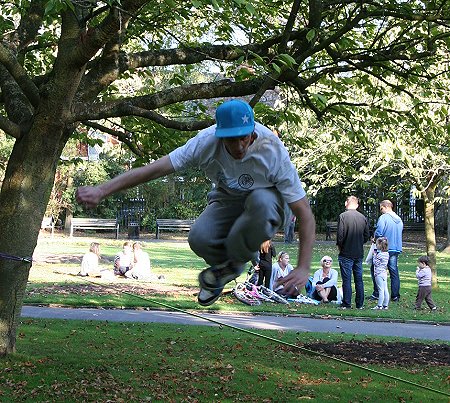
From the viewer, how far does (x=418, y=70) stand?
11.7 metres

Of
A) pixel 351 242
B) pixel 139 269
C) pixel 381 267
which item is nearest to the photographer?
pixel 351 242

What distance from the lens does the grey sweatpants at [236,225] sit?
19.7ft

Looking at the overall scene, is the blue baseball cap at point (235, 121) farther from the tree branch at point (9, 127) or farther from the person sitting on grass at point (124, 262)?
the person sitting on grass at point (124, 262)

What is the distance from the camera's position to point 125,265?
20391mm

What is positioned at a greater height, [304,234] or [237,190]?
[237,190]

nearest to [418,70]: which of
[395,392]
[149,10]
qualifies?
[149,10]

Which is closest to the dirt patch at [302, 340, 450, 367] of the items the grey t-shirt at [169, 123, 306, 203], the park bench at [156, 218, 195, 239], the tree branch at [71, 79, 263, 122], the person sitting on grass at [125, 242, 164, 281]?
the tree branch at [71, 79, 263, 122]

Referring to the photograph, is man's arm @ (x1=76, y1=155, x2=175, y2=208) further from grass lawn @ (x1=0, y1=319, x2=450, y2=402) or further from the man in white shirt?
grass lawn @ (x1=0, y1=319, x2=450, y2=402)

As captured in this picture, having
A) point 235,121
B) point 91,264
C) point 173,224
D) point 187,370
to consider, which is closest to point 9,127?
point 187,370

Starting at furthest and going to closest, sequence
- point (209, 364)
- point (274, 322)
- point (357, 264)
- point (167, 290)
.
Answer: point (167, 290) → point (357, 264) → point (274, 322) → point (209, 364)

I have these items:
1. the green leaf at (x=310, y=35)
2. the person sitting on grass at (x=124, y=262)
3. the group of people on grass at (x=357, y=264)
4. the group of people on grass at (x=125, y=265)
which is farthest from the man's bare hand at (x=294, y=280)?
the person sitting on grass at (x=124, y=262)

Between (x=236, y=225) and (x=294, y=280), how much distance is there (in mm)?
1226

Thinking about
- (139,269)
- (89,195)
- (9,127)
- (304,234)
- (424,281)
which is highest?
(9,127)

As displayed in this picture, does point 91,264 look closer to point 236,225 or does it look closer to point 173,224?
point 236,225
